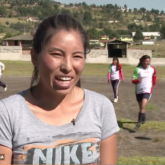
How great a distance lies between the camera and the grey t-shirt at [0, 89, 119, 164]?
69.4 inches

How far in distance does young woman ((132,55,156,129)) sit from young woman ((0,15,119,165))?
625 cm

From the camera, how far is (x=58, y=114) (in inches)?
74.5

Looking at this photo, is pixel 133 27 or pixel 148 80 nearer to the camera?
pixel 148 80

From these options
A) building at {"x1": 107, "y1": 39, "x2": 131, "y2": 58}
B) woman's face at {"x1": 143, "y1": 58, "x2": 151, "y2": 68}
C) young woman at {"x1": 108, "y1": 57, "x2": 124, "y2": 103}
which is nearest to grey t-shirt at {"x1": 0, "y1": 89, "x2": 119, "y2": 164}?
woman's face at {"x1": 143, "y1": 58, "x2": 151, "y2": 68}

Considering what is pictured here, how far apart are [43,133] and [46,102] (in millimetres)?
190

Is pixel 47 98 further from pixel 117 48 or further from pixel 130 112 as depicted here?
pixel 117 48

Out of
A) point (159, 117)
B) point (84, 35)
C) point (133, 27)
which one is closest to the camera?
point (84, 35)

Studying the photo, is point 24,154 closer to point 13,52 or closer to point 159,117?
point 159,117

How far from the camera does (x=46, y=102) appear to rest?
191cm

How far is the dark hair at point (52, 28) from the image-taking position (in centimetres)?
188

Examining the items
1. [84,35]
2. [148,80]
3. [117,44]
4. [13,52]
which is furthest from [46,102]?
[117,44]

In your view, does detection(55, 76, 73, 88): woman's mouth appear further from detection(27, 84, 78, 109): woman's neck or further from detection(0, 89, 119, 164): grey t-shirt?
detection(0, 89, 119, 164): grey t-shirt

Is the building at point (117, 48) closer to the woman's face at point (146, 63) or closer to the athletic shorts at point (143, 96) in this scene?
the woman's face at point (146, 63)

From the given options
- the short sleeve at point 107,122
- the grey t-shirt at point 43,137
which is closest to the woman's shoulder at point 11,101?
the grey t-shirt at point 43,137
